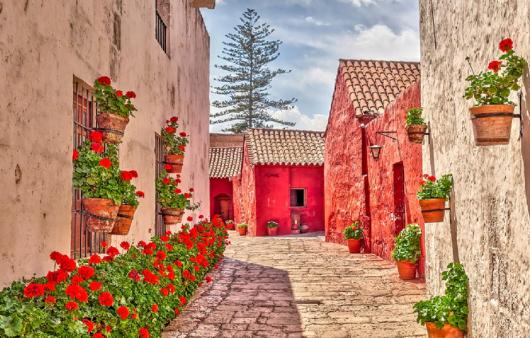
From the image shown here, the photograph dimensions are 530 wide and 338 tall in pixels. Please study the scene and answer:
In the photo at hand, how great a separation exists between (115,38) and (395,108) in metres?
7.07

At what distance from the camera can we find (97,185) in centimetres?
434

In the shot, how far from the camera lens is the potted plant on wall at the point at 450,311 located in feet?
16.7

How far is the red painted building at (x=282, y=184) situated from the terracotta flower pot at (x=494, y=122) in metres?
17.9

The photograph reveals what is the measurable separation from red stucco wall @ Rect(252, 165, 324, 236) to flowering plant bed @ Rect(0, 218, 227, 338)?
1487cm

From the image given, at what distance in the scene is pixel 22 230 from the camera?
3434 mm

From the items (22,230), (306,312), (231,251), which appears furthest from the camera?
(231,251)

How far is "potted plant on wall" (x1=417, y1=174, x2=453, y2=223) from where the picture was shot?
18.6 feet

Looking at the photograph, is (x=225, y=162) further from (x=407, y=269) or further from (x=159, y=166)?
(x=159, y=166)

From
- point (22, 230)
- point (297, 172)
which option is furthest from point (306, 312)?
point (297, 172)

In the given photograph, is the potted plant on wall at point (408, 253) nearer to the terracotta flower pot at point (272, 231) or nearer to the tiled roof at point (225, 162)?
the terracotta flower pot at point (272, 231)

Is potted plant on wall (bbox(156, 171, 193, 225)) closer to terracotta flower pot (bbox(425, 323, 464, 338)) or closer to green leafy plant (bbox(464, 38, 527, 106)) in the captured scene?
terracotta flower pot (bbox(425, 323, 464, 338))

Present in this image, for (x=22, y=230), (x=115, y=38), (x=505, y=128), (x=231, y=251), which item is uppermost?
(x=115, y=38)

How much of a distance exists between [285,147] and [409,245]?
14.8m

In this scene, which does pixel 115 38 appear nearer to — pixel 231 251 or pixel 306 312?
pixel 306 312
